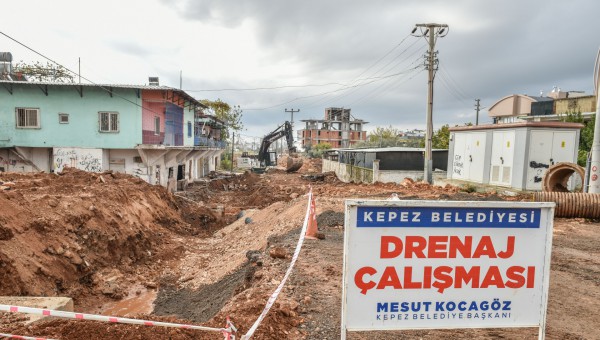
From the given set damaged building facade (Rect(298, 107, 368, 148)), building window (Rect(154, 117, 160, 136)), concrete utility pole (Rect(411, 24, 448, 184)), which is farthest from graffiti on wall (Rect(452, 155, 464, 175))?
damaged building facade (Rect(298, 107, 368, 148))

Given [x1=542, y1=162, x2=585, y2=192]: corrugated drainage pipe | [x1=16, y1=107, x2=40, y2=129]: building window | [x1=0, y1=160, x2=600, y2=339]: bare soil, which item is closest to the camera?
[x1=0, y1=160, x2=600, y2=339]: bare soil

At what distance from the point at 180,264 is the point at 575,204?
13241 millimetres

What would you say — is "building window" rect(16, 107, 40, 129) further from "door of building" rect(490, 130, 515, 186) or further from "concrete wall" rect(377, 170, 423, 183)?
"door of building" rect(490, 130, 515, 186)

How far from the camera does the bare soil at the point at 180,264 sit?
432 centimetres

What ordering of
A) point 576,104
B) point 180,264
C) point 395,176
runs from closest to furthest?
point 180,264 → point 395,176 → point 576,104

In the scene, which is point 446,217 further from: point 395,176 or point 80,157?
point 395,176

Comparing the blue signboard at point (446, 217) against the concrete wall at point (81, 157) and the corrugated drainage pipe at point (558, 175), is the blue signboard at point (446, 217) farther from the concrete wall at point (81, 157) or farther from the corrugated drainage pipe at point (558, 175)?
the concrete wall at point (81, 157)

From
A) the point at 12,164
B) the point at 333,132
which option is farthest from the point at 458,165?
the point at 333,132

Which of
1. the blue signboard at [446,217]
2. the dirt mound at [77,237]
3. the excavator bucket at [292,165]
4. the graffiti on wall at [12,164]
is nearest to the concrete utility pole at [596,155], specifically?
the blue signboard at [446,217]

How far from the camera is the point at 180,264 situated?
11453mm

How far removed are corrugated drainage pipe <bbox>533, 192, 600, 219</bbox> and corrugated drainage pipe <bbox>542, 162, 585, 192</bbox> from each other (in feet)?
7.61

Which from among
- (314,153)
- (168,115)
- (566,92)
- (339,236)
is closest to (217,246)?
(339,236)

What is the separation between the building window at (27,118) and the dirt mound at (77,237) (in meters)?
10.0

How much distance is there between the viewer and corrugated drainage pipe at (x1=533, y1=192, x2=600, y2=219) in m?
12.5
